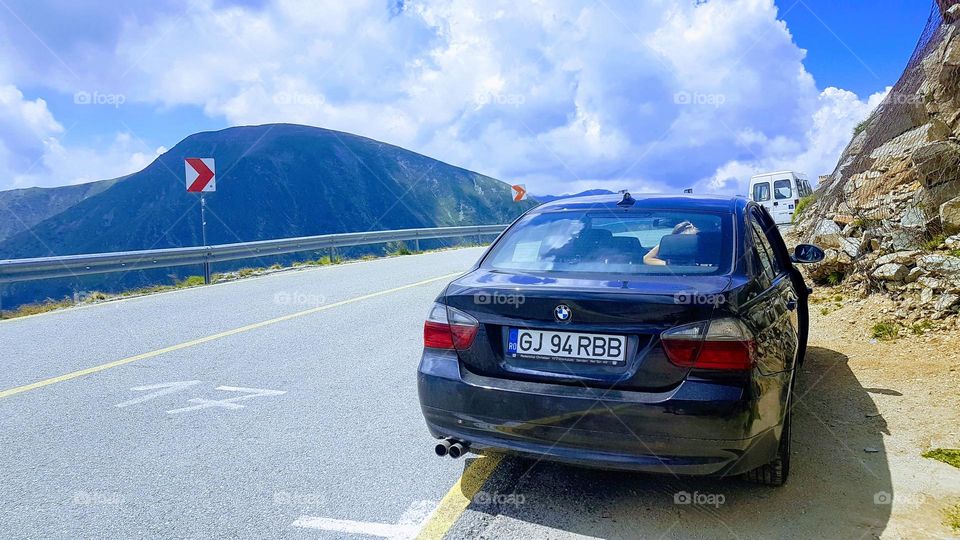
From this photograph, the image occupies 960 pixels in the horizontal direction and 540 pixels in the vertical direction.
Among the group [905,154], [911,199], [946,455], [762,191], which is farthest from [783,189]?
[946,455]

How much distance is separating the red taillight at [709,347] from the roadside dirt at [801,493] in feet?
2.63

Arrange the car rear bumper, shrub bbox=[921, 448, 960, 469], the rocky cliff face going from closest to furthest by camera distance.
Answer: the car rear bumper, shrub bbox=[921, 448, 960, 469], the rocky cliff face

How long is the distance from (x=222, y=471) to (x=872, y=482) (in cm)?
355

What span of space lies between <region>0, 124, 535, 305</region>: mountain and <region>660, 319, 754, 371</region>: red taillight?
146626 mm

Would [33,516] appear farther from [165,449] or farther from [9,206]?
[9,206]

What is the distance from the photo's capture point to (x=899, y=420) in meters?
4.41

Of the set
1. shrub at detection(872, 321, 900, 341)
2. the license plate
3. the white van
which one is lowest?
shrub at detection(872, 321, 900, 341)

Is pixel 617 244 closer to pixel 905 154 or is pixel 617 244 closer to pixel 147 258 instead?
pixel 905 154

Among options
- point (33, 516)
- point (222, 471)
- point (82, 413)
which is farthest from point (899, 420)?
point (82, 413)

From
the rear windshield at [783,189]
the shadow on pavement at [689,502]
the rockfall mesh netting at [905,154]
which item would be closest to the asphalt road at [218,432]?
the shadow on pavement at [689,502]

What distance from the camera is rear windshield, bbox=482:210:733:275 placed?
134 inches

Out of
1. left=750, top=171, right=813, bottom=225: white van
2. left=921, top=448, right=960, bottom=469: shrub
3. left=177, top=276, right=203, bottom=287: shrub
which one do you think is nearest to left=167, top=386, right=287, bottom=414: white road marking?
left=921, top=448, right=960, bottom=469: shrub

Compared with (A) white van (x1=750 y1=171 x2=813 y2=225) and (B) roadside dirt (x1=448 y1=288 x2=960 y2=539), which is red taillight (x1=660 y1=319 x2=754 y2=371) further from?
(A) white van (x1=750 y1=171 x2=813 y2=225)

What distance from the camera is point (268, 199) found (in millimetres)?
156125
